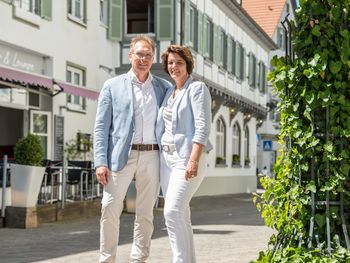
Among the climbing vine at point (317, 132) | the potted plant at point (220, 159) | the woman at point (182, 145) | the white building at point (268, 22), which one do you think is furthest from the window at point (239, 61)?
the climbing vine at point (317, 132)

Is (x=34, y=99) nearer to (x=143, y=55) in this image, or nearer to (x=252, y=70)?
(x=143, y=55)

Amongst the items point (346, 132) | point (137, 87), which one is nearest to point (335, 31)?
point (346, 132)

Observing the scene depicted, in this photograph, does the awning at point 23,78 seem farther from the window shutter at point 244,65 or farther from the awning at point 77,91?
the window shutter at point 244,65

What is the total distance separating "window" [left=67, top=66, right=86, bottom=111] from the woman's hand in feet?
45.8

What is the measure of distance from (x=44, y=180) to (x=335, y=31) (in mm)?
9756

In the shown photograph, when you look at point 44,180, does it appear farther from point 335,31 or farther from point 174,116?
point 335,31

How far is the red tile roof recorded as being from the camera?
159 feet

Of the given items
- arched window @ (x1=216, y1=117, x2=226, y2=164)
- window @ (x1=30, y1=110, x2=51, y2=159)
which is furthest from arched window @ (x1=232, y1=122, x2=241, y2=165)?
window @ (x1=30, y1=110, x2=51, y2=159)

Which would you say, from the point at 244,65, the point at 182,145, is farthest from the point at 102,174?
the point at 244,65

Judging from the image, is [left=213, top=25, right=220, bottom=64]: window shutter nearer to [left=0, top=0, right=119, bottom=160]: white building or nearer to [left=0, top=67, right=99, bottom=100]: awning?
[left=0, top=0, right=119, bottom=160]: white building

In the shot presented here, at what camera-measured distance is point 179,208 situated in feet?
17.3

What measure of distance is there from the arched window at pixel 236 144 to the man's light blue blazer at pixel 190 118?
26.5 metres

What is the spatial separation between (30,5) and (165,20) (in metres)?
5.96

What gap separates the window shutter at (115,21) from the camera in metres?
21.7
